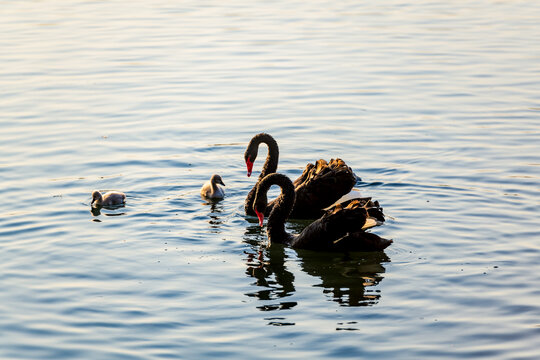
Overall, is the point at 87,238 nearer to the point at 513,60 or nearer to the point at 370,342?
the point at 370,342

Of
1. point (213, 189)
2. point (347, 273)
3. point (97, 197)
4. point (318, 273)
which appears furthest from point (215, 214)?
point (347, 273)

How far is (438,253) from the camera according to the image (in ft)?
30.7

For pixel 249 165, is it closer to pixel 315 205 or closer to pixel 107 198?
pixel 315 205

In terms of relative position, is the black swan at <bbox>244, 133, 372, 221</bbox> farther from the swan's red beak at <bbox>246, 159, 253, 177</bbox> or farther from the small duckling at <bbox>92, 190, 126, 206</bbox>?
the small duckling at <bbox>92, 190, 126, 206</bbox>

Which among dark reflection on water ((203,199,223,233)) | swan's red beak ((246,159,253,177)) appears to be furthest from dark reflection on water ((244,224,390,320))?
swan's red beak ((246,159,253,177))

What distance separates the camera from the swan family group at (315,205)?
375 inches

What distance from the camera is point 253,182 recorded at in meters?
12.8

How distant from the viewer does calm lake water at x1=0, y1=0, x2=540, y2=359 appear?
7645 millimetres

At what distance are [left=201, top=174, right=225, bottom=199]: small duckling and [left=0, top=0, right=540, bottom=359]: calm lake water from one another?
0.21 metres

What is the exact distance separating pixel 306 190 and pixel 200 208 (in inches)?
57.1

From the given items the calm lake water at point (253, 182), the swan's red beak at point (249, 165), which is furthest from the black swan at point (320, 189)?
the swan's red beak at point (249, 165)

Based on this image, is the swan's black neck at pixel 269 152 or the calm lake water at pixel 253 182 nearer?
the calm lake water at pixel 253 182

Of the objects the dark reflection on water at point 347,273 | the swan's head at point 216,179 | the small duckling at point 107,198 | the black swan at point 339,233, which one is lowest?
the dark reflection on water at point 347,273

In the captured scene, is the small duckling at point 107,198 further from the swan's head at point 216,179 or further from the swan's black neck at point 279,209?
the swan's black neck at point 279,209
